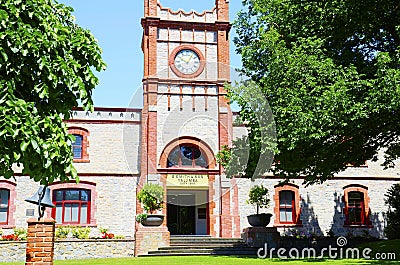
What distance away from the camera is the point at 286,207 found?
2447cm

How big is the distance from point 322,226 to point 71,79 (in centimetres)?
2103

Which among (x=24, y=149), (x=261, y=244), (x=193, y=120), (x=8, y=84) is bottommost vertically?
(x=261, y=244)

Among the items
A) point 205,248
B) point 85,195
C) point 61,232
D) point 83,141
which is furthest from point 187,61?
point 61,232

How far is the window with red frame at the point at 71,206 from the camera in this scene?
22.7 meters

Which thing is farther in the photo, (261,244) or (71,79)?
(261,244)

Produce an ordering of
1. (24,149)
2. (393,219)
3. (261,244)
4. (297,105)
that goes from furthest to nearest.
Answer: (393,219)
(261,244)
(297,105)
(24,149)

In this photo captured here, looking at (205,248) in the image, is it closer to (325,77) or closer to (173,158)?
(173,158)

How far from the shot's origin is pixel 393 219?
2298 centimetres

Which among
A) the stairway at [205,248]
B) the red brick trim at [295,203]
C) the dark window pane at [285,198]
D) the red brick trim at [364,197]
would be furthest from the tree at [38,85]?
the red brick trim at [364,197]

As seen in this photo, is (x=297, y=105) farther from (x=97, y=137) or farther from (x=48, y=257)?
(x=97, y=137)

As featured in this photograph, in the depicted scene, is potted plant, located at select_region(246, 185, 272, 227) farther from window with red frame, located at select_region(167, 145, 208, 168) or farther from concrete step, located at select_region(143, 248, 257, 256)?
window with red frame, located at select_region(167, 145, 208, 168)

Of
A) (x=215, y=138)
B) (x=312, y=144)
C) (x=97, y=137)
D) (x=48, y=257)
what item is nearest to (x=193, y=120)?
(x=215, y=138)

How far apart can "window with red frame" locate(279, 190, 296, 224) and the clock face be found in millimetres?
8066
